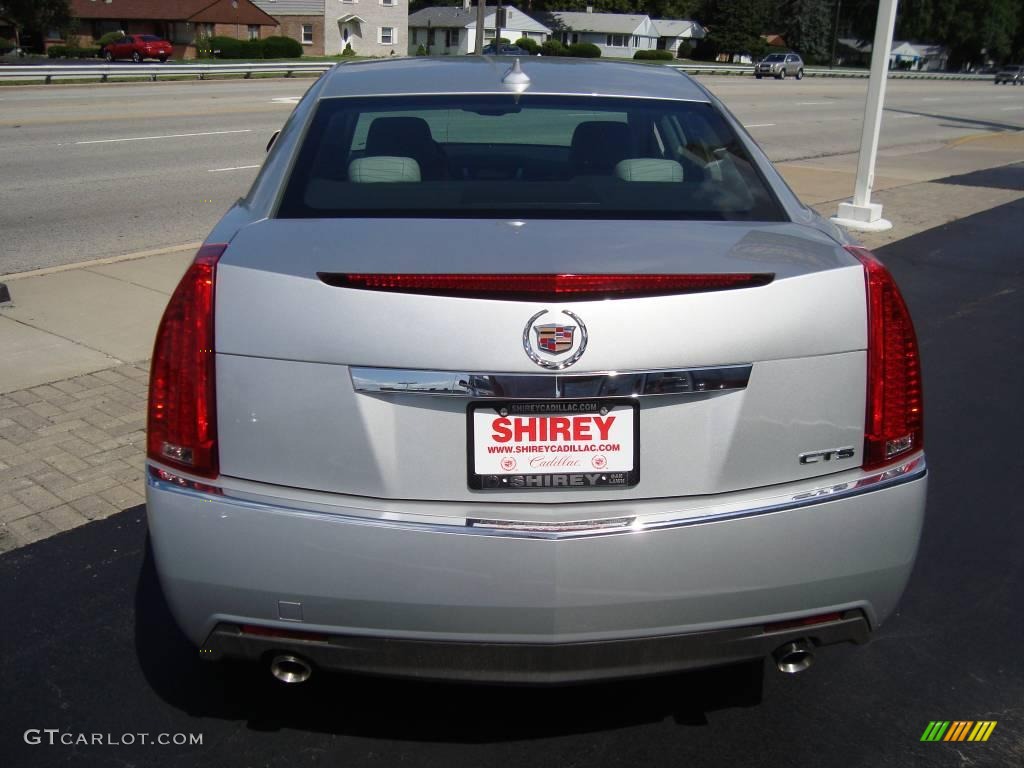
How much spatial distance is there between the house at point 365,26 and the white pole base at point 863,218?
63.5m

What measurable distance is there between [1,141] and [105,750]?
15863 millimetres

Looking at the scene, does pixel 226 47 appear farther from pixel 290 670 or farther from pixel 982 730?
pixel 982 730

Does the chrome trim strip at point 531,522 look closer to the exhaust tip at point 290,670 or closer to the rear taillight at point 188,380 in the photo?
the rear taillight at point 188,380

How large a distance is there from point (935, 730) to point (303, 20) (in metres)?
75.4

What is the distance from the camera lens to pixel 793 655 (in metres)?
2.80

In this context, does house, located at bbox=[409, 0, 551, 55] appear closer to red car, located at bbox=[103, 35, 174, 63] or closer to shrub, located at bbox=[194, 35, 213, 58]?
shrub, located at bbox=[194, 35, 213, 58]

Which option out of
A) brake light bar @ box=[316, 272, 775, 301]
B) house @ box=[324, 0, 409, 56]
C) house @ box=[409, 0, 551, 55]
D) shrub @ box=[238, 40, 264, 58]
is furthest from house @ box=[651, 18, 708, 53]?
brake light bar @ box=[316, 272, 775, 301]

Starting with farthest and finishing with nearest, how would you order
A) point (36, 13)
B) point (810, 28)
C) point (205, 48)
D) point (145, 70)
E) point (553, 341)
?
point (810, 28)
point (36, 13)
point (205, 48)
point (145, 70)
point (553, 341)

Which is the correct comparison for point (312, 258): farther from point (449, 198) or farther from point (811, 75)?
point (811, 75)

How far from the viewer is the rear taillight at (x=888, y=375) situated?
2639 mm

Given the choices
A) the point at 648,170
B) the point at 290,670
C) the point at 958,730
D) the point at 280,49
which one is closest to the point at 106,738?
the point at 290,670

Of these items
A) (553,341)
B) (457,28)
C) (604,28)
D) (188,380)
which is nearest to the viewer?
(553,341)

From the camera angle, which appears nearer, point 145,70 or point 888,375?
point 888,375

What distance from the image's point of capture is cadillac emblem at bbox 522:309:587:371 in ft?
7.85
